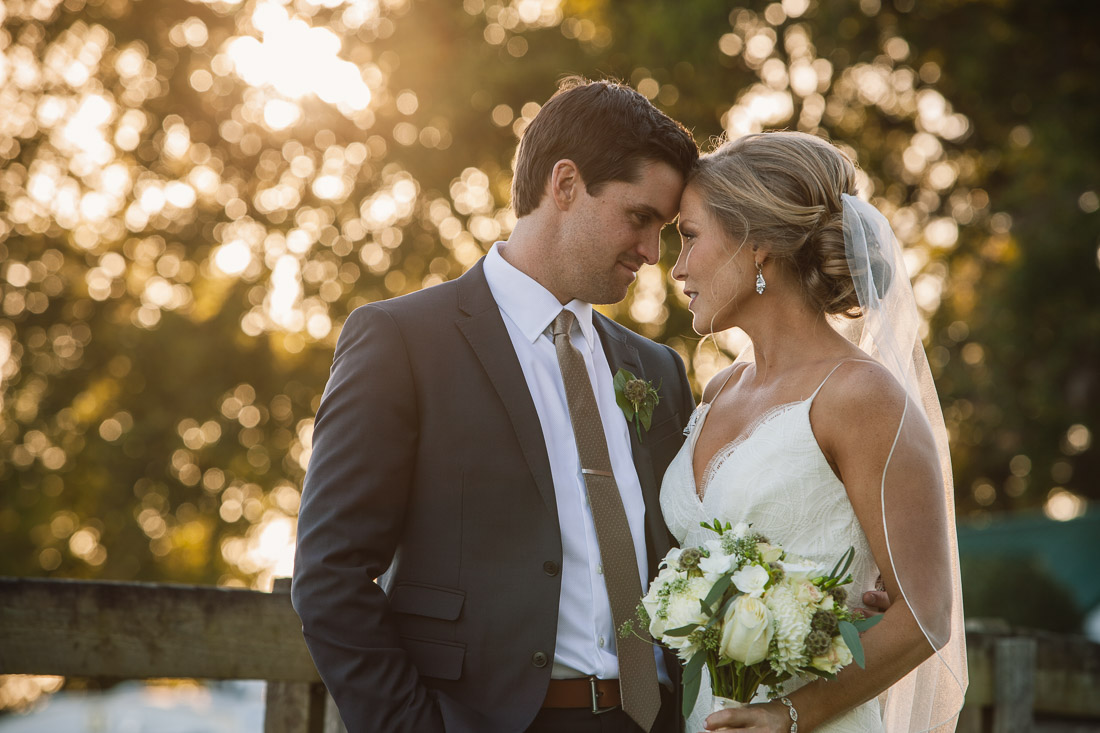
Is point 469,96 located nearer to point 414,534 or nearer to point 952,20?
point 952,20

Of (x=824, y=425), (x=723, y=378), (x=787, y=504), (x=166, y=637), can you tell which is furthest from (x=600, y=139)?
(x=166, y=637)

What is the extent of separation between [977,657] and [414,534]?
2.44m

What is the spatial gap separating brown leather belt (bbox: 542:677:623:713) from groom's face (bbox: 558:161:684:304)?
1.14m

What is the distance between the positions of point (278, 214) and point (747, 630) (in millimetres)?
12729

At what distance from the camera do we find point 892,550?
274cm

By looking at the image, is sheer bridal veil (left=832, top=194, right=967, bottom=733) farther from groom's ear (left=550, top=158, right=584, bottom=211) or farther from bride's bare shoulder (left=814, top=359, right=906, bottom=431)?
groom's ear (left=550, top=158, right=584, bottom=211)

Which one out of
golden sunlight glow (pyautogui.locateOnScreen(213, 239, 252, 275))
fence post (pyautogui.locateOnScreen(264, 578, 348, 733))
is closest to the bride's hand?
fence post (pyautogui.locateOnScreen(264, 578, 348, 733))


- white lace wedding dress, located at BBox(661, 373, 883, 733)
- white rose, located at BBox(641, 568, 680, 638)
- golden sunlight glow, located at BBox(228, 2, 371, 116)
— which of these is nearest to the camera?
white rose, located at BBox(641, 568, 680, 638)

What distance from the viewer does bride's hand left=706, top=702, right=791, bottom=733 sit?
263cm

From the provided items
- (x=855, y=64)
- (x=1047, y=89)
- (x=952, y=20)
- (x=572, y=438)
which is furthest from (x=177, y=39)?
(x=572, y=438)

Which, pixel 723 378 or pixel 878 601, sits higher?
pixel 723 378

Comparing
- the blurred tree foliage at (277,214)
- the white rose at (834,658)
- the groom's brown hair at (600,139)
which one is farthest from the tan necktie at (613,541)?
the blurred tree foliage at (277,214)

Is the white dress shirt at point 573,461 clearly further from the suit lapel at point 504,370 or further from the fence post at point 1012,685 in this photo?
the fence post at point 1012,685

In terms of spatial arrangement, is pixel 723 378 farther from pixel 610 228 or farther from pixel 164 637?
pixel 164 637
